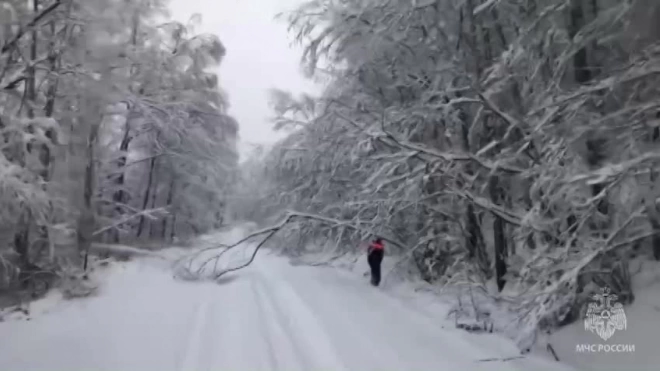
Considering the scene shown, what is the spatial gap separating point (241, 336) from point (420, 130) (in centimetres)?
615

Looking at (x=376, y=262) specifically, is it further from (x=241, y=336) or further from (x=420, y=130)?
(x=241, y=336)

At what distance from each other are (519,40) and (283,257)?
807 inches

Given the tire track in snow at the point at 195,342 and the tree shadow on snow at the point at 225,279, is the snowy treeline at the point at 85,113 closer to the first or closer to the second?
the tire track in snow at the point at 195,342

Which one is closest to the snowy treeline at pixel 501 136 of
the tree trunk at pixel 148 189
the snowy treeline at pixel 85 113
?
the snowy treeline at pixel 85 113

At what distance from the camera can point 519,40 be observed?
7.17 meters

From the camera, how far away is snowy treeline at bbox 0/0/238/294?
7.36 metres

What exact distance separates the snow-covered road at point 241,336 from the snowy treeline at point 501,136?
42.8 inches

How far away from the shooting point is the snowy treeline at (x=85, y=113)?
24.1 feet

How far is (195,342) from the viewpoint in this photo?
744cm

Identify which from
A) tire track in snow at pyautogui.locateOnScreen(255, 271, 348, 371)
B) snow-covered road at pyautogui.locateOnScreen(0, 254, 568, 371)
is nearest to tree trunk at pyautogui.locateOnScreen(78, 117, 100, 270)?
snow-covered road at pyautogui.locateOnScreen(0, 254, 568, 371)

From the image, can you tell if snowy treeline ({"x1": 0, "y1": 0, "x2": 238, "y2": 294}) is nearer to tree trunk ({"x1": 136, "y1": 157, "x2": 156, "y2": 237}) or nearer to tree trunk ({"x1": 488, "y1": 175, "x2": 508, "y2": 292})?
tree trunk ({"x1": 136, "y1": 157, "x2": 156, "y2": 237})

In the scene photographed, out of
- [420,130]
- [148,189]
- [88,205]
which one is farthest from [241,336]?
[148,189]

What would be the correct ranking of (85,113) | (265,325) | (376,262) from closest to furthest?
(265,325), (85,113), (376,262)

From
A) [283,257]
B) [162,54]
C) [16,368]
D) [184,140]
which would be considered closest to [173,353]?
[16,368]
